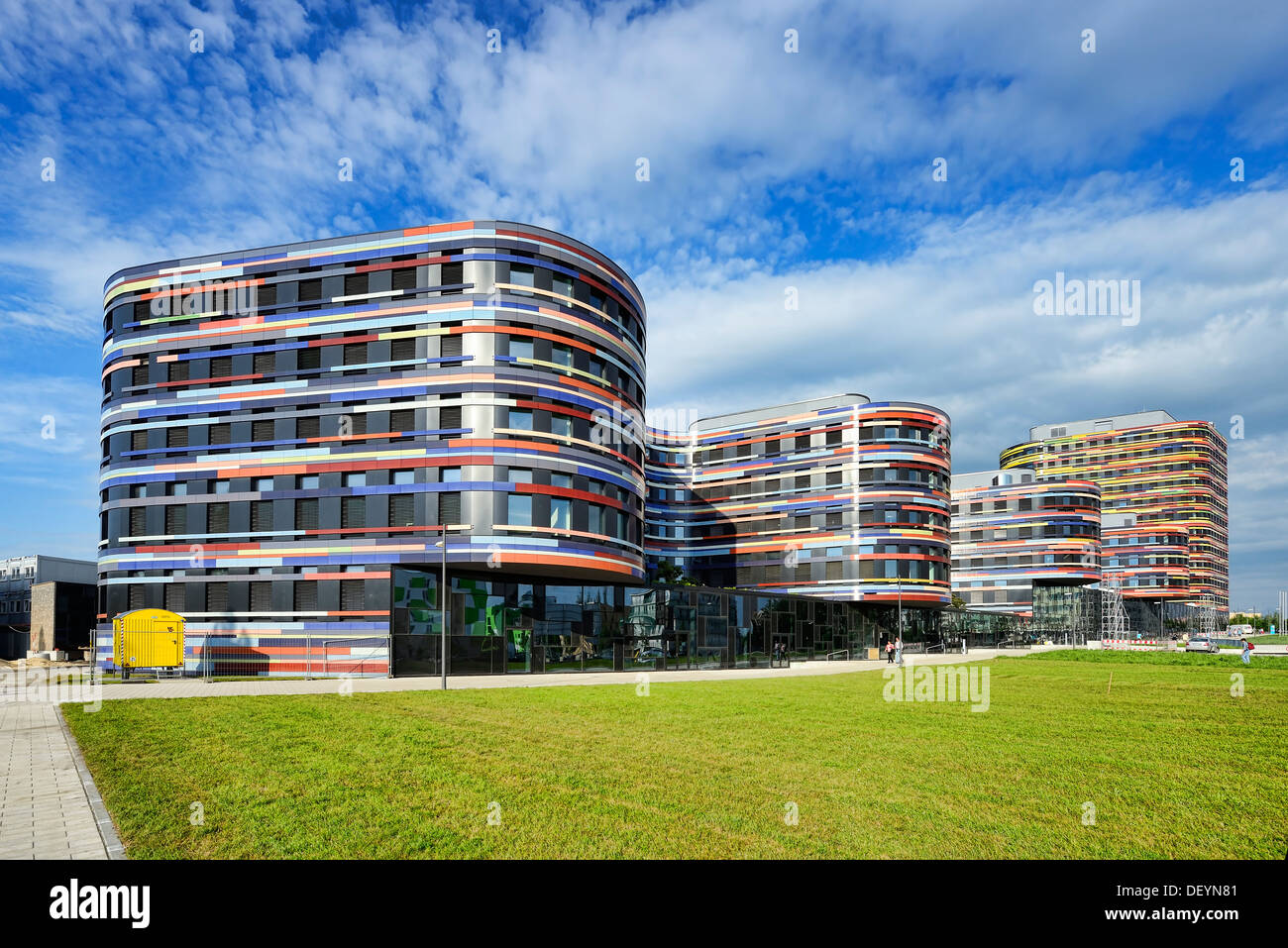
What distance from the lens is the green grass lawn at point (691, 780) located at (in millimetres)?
7609

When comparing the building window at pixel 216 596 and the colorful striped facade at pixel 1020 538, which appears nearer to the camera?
the building window at pixel 216 596

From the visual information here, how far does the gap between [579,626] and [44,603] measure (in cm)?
5636

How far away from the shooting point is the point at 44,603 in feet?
233

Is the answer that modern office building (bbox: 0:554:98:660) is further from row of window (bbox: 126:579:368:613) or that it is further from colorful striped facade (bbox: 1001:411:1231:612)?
colorful striped facade (bbox: 1001:411:1231:612)

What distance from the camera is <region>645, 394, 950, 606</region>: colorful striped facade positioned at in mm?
76250

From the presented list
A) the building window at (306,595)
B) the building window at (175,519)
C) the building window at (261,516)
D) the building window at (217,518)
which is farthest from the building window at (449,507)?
the building window at (175,519)

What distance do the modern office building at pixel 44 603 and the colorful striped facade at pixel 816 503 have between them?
53.3m

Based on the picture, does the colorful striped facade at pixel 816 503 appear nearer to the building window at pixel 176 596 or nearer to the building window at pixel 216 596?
the building window at pixel 216 596

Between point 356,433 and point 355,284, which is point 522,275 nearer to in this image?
point 355,284

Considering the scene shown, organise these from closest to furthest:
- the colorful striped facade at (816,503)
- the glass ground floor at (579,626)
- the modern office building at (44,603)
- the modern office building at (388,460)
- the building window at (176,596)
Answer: the glass ground floor at (579,626), the modern office building at (388,460), the building window at (176,596), the modern office building at (44,603), the colorful striped facade at (816,503)

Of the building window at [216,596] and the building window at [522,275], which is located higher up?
the building window at [522,275]

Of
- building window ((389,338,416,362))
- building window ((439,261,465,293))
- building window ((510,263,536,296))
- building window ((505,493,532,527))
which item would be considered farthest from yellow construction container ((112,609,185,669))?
building window ((510,263,536,296))

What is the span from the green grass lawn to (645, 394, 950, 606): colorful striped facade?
5692cm
